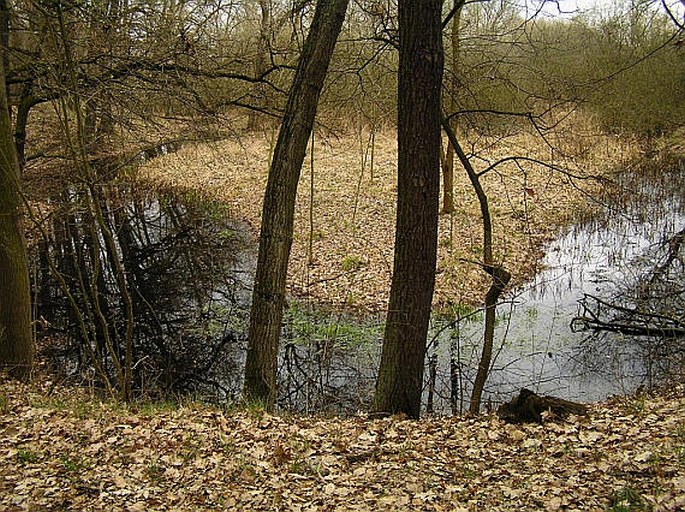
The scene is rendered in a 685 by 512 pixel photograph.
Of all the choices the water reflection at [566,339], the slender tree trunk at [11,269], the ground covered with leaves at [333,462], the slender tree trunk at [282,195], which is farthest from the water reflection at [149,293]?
the water reflection at [566,339]

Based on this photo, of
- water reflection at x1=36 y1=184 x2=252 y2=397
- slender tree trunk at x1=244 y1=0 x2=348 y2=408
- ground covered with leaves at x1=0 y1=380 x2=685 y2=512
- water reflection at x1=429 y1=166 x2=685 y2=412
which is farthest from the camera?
water reflection at x1=36 y1=184 x2=252 y2=397

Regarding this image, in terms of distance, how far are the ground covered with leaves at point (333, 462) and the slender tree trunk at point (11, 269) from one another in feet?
6.77

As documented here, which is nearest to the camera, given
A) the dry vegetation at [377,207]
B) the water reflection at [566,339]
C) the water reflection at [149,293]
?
the water reflection at [566,339]

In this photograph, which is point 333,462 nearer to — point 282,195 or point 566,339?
point 282,195

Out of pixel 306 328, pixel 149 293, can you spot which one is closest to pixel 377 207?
pixel 306 328

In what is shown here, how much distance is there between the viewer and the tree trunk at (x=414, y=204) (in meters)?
6.13

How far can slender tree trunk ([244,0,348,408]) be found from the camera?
6.96m

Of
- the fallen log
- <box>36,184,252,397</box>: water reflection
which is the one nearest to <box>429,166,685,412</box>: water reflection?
the fallen log

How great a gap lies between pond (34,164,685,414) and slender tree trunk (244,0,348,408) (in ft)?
5.55

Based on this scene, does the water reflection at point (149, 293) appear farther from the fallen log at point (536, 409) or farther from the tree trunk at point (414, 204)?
the fallen log at point (536, 409)

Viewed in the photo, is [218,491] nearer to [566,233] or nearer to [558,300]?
[558,300]

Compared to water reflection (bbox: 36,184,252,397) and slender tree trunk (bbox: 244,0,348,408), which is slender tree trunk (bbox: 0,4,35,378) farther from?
slender tree trunk (bbox: 244,0,348,408)

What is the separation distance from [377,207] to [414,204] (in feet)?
38.1

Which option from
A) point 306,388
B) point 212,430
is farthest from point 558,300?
point 212,430
